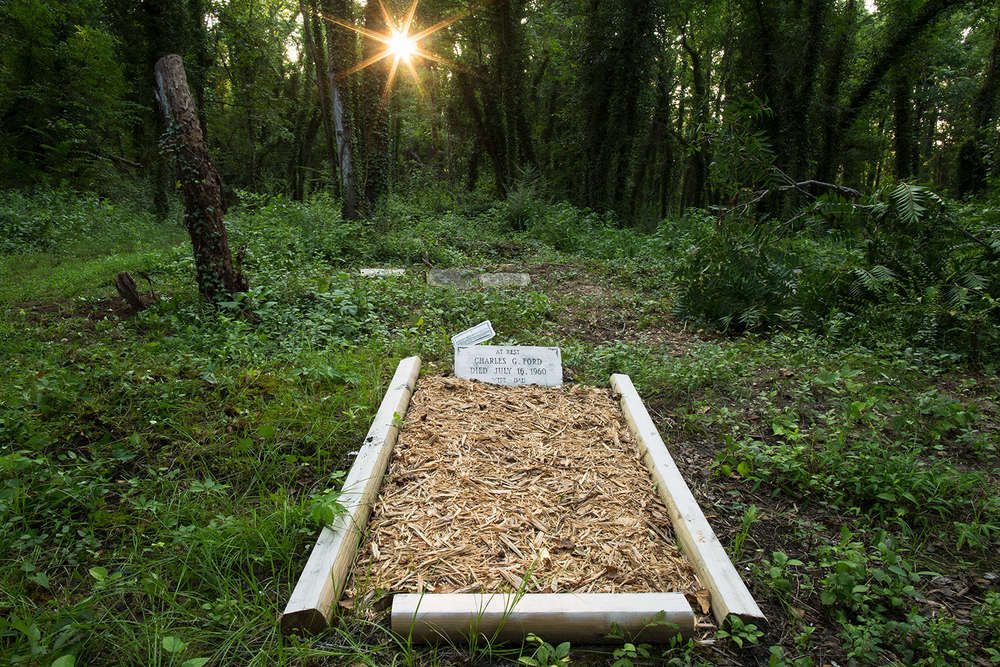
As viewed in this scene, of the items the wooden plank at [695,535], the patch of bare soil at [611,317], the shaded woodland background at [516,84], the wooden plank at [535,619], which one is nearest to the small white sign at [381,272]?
the patch of bare soil at [611,317]

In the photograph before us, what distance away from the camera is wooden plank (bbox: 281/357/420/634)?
1761mm

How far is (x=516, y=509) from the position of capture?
8.13 ft

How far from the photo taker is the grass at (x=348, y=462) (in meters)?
1.79

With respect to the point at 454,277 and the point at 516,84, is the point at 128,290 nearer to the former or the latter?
the point at 454,277

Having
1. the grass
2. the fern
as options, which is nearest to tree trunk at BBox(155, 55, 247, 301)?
the grass

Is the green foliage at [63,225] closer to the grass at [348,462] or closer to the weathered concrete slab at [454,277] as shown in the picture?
the grass at [348,462]

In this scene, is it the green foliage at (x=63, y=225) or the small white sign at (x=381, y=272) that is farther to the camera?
the green foliage at (x=63, y=225)

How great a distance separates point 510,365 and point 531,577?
2.09 metres

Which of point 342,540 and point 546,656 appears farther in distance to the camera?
point 342,540

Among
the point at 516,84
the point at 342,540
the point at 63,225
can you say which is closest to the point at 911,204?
the point at 342,540

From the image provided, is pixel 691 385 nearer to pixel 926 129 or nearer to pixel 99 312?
pixel 99 312

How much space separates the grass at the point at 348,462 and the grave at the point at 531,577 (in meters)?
0.09

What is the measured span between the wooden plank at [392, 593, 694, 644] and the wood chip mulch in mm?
139

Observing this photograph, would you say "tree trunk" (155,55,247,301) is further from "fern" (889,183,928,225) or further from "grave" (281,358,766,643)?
"fern" (889,183,928,225)
